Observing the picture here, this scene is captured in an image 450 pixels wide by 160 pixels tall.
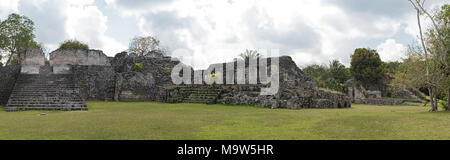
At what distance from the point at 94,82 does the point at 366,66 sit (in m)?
29.1

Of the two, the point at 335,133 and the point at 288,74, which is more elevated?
the point at 288,74

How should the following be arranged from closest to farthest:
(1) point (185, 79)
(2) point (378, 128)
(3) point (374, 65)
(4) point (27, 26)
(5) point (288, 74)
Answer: (2) point (378, 128)
(5) point (288, 74)
(1) point (185, 79)
(4) point (27, 26)
(3) point (374, 65)

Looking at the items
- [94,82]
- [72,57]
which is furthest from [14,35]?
[94,82]

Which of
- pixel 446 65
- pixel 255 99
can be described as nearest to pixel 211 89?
pixel 255 99

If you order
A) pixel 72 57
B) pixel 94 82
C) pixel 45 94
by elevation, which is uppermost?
pixel 72 57

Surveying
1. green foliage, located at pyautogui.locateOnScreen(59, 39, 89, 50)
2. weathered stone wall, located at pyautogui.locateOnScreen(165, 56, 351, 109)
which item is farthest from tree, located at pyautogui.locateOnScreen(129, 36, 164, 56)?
weathered stone wall, located at pyautogui.locateOnScreen(165, 56, 351, 109)

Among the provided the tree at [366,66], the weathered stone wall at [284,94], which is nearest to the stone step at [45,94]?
the weathered stone wall at [284,94]

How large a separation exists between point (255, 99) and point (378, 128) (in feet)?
24.2

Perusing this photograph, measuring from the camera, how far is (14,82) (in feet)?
41.8

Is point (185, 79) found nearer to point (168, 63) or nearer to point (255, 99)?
point (168, 63)

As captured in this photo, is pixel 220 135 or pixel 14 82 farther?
pixel 14 82

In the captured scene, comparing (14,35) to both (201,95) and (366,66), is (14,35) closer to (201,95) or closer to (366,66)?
(201,95)

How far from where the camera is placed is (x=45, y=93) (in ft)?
36.6
